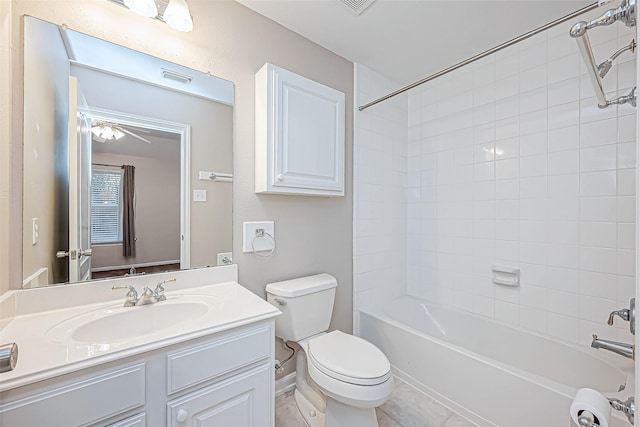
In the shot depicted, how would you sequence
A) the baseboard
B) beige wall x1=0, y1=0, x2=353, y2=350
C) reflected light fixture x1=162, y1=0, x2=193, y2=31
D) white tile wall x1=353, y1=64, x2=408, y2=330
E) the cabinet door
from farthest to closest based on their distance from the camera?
white tile wall x1=353, y1=64, x2=408, y2=330 < the baseboard < reflected light fixture x1=162, y1=0, x2=193, y2=31 < beige wall x1=0, y1=0, x2=353, y2=350 < the cabinet door

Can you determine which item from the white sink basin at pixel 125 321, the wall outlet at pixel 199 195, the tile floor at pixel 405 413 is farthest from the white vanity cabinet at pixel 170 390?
the wall outlet at pixel 199 195

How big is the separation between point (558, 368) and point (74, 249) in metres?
2.56

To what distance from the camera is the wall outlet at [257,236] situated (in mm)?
1515

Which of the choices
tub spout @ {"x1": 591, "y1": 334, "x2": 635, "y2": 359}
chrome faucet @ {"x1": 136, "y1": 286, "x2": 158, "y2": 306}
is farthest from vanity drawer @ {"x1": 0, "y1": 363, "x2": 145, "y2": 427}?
tub spout @ {"x1": 591, "y1": 334, "x2": 635, "y2": 359}

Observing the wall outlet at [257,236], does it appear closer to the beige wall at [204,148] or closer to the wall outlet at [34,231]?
the beige wall at [204,148]

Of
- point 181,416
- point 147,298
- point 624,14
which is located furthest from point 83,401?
point 624,14

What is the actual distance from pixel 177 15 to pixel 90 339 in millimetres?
1377

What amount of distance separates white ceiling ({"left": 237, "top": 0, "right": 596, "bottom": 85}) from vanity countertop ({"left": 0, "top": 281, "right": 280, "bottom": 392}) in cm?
160

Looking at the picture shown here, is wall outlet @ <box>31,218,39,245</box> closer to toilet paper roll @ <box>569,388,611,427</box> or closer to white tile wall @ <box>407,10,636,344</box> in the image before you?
toilet paper roll @ <box>569,388,611,427</box>

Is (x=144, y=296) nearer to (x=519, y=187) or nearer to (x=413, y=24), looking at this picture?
(x=413, y=24)

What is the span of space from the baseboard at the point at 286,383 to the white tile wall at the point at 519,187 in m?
0.74

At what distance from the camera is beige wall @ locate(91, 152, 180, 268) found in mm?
1193

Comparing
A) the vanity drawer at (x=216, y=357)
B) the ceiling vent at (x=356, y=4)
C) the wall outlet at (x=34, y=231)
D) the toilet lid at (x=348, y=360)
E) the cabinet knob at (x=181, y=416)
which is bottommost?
the toilet lid at (x=348, y=360)

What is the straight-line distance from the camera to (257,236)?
1551 mm
